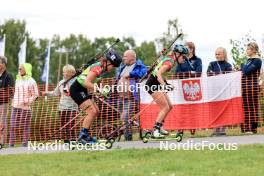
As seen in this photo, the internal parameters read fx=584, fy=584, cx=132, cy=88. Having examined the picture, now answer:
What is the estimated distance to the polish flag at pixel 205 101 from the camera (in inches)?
546

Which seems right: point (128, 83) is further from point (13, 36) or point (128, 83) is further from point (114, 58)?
point (13, 36)

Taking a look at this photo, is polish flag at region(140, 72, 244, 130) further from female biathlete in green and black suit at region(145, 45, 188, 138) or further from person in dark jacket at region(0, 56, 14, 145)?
person in dark jacket at region(0, 56, 14, 145)

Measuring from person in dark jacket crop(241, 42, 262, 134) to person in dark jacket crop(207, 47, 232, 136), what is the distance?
504 mm

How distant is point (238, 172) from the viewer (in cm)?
791

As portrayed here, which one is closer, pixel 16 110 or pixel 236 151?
pixel 236 151

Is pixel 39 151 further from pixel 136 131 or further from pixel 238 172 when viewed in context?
pixel 238 172

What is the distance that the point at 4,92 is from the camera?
575 inches

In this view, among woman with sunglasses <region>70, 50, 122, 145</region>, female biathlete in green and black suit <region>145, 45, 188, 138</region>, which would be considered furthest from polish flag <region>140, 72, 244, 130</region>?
woman with sunglasses <region>70, 50, 122, 145</region>

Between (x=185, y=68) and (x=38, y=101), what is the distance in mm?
4097

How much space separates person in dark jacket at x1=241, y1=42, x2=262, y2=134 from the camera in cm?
1356

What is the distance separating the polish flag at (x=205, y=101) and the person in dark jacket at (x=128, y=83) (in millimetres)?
276

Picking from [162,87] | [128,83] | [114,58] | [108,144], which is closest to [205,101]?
[128,83]

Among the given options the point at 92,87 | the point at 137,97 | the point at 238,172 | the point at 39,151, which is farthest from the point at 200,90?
the point at 238,172

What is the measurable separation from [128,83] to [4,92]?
10.5 feet
